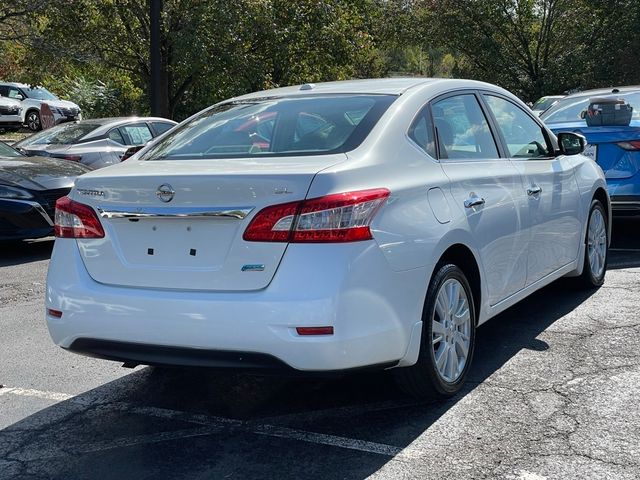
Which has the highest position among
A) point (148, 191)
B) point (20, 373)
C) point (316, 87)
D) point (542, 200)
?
point (316, 87)

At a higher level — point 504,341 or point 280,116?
point 280,116

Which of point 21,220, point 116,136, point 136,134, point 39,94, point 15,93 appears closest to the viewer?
point 21,220

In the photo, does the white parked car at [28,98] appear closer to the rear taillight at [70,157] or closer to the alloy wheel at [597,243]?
the rear taillight at [70,157]

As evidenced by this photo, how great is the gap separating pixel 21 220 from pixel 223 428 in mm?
5420

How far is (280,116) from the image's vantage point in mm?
4574

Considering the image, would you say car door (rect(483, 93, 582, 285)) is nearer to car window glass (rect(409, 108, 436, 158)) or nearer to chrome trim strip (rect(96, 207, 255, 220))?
car window glass (rect(409, 108, 436, 158))

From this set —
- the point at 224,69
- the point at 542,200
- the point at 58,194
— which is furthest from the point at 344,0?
the point at 542,200

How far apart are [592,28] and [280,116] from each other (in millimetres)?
30339

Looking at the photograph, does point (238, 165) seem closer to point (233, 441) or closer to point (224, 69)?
point (233, 441)

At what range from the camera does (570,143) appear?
6043 millimetres

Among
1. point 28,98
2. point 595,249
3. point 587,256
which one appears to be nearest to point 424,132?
point 587,256

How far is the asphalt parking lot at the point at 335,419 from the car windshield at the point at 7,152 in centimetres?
533

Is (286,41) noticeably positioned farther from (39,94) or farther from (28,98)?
(39,94)

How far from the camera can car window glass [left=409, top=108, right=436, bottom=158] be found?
4.28 meters
